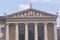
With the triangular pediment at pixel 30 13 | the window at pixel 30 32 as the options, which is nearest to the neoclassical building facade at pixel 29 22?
the triangular pediment at pixel 30 13

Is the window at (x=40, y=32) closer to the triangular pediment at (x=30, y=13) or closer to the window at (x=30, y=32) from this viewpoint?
the window at (x=30, y=32)

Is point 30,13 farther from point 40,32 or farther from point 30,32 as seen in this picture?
point 40,32

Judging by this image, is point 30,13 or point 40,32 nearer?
point 30,13

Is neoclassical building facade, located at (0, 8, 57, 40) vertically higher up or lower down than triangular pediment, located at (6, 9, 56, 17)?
lower down

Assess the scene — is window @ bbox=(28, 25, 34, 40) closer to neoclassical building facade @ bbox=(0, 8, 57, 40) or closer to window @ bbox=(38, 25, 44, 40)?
neoclassical building facade @ bbox=(0, 8, 57, 40)

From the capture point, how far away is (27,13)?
5638 cm

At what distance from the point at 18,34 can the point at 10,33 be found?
226cm

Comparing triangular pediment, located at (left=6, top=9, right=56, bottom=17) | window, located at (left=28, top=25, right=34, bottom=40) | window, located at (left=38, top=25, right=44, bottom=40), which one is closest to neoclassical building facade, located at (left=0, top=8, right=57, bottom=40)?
triangular pediment, located at (left=6, top=9, right=56, bottom=17)

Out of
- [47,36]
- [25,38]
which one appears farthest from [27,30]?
[47,36]

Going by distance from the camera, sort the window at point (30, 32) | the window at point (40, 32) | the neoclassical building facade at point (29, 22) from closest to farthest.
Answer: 1. the neoclassical building facade at point (29, 22)
2. the window at point (30, 32)
3. the window at point (40, 32)

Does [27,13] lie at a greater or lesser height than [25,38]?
greater

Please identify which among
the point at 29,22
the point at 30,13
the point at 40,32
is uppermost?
the point at 30,13

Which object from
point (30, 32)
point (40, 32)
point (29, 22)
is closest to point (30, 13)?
point (29, 22)

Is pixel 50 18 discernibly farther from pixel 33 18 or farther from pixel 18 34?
pixel 18 34
